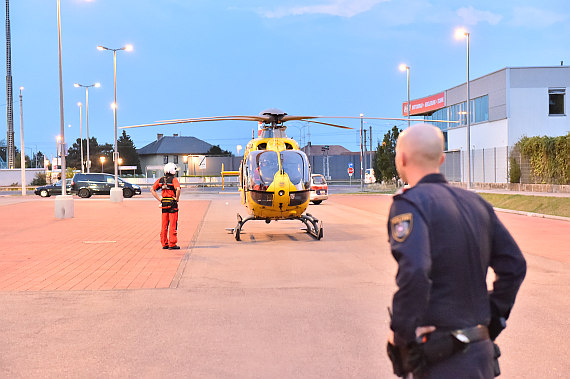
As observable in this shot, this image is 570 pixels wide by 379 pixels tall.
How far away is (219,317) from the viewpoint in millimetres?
7527

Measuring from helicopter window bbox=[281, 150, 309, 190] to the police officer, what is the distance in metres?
13.0

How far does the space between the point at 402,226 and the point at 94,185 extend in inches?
1854

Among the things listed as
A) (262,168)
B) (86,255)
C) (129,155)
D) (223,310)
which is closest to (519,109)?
(262,168)

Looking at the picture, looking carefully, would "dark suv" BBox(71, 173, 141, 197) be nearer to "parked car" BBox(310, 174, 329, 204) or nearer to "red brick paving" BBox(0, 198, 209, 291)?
"parked car" BBox(310, 174, 329, 204)

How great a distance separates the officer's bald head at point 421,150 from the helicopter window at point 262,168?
1286 cm

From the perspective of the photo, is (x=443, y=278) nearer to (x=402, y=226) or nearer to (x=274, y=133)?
(x=402, y=226)

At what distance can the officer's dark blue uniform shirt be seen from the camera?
2695mm

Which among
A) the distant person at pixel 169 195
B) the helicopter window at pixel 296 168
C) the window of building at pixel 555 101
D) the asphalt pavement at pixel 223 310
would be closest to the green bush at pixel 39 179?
the window of building at pixel 555 101

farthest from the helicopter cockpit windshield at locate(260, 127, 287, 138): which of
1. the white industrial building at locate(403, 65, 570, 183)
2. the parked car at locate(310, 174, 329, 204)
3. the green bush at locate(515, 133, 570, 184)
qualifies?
the white industrial building at locate(403, 65, 570, 183)

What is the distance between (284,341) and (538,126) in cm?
4219

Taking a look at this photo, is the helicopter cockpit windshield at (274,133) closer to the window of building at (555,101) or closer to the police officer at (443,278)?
the police officer at (443,278)

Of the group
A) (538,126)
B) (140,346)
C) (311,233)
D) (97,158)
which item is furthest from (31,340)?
(97,158)

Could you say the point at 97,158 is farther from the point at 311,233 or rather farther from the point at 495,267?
the point at 495,267

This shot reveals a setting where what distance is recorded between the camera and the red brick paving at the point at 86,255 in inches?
394
